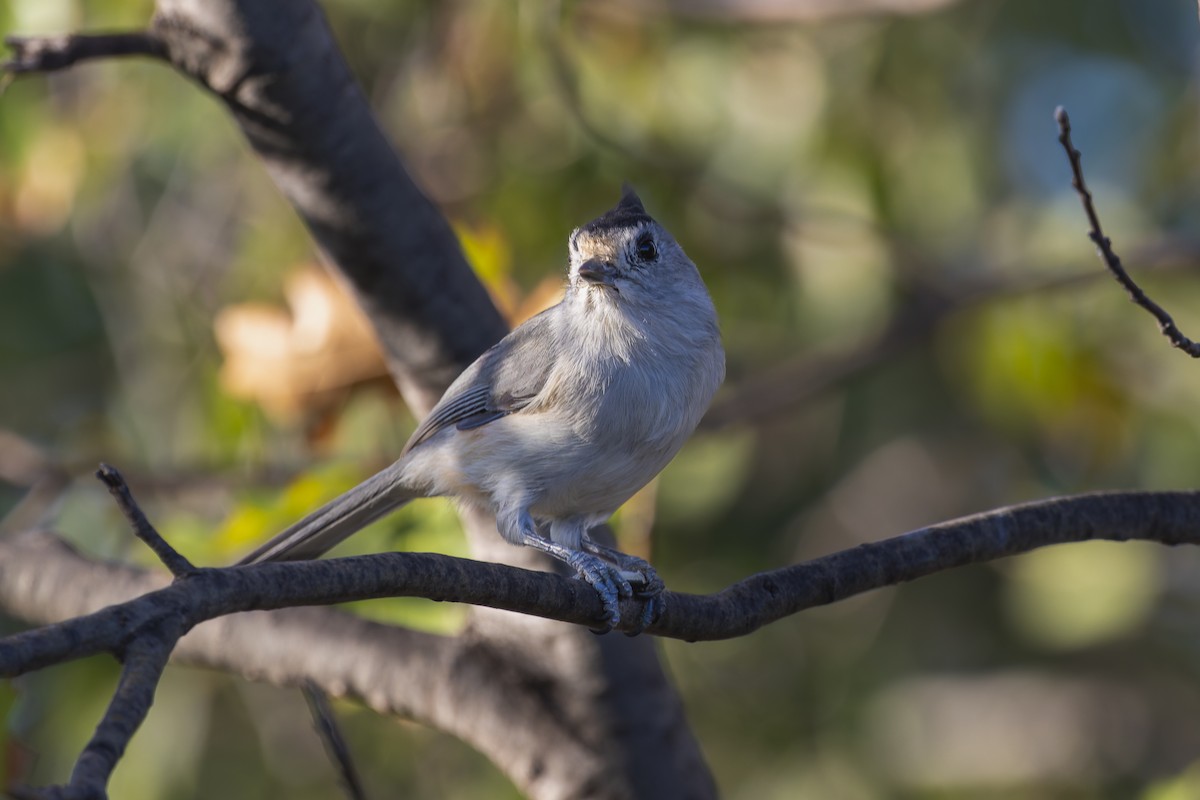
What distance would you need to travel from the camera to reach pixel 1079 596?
4324 mm

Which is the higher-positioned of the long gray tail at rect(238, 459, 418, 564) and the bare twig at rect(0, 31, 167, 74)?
the bare twig at rect(0, 31, 167, 74)

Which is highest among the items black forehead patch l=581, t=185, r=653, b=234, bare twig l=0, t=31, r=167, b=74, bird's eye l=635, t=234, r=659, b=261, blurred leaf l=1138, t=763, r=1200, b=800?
bare twig l=0, t=31, r=167, b=74

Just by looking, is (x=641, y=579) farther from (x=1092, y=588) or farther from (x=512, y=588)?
(x=1092, y=588)

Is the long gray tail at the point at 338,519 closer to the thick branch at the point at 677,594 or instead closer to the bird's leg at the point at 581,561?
the bird's leg at the point at 581,561

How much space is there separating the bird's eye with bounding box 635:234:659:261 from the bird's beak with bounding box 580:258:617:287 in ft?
0.38

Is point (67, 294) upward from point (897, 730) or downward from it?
upward

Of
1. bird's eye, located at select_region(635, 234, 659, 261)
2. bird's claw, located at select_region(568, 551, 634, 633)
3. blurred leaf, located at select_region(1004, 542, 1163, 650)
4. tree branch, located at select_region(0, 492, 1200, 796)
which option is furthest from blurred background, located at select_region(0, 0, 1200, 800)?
tree branch, located at select_region(0, 492, 1200, 796)

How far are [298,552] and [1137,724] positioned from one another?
4219mm

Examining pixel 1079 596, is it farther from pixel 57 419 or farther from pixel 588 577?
pixel 57 419

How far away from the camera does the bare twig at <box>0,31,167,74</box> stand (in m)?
2.37

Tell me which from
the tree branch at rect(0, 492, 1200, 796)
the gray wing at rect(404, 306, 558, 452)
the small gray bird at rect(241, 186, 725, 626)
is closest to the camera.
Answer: the tree branch at rect(0, 492, 1200, 796)

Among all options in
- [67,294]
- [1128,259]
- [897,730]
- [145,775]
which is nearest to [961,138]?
[1128,259]

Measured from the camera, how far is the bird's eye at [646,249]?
288cm

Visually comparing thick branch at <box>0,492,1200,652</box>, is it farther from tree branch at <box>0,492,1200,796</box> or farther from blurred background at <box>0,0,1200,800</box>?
blurred background at <box>0,0,1200,800</box>
